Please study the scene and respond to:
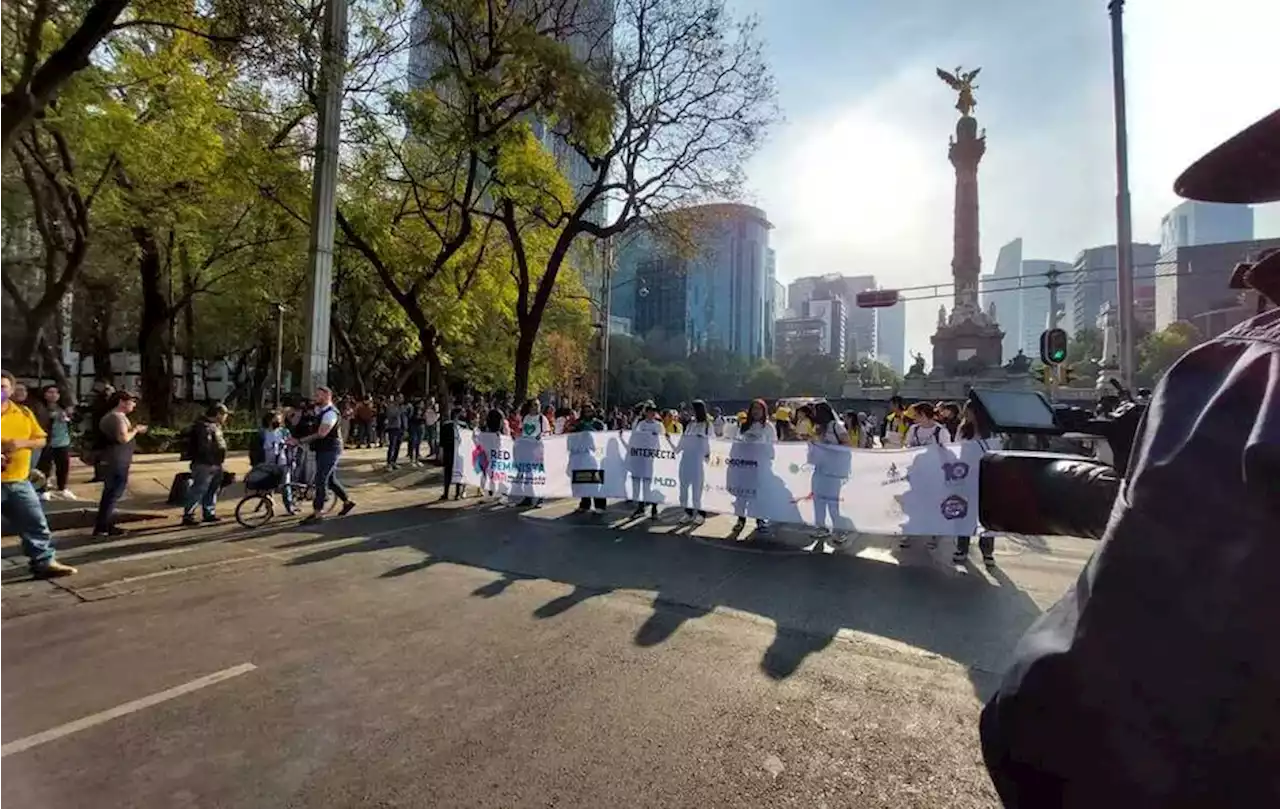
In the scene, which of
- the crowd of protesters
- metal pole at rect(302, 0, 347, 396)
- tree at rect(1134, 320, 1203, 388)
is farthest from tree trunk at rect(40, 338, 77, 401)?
tree at rect(1134, 320, 1203, 388)

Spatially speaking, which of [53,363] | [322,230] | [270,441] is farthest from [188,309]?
[270,441]

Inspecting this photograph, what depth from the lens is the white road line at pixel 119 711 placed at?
3547 millimetres

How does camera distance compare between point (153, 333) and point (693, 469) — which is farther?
point (153, 333)

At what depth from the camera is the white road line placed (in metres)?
3.55

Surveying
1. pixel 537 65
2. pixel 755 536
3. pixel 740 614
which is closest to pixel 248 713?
pixel 740 614

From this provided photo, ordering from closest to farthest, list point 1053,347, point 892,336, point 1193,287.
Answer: point 1053,347 → point 1193,287 → point 892,336

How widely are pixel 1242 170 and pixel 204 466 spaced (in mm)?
11362

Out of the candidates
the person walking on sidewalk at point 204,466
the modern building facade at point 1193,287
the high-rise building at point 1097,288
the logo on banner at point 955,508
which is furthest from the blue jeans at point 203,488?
the modern building facade at point 1193,287

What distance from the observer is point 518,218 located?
814 inches

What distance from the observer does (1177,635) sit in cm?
79

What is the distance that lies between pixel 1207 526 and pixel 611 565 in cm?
727

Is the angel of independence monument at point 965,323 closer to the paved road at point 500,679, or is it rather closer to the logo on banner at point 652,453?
the logo on banner at point 652,453

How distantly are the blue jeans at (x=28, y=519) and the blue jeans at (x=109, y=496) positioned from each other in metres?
2.29

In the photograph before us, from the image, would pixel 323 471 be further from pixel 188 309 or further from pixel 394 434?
pixel 188 309
